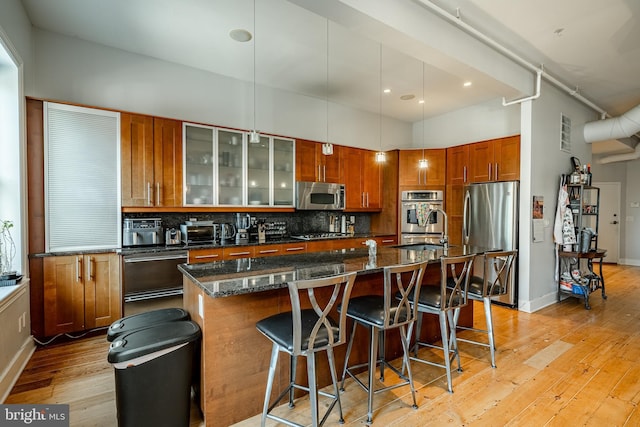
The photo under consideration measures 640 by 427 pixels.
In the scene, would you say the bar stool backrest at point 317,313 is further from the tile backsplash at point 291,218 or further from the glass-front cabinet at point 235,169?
the tile backsplash at point 291,218

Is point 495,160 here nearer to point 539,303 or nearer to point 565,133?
point 565,133

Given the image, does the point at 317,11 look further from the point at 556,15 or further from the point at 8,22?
the point at 8,22

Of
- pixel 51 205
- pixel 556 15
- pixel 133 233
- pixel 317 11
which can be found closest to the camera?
pixel 317 11

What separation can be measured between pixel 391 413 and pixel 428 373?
635 mm

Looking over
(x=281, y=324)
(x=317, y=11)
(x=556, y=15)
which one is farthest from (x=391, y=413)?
(x=556, y=15)

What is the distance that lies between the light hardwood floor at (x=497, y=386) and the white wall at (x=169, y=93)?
2.63 m

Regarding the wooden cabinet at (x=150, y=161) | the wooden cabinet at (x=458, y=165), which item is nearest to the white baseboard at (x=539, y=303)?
the wooden cabinet at (x=458, y=165)

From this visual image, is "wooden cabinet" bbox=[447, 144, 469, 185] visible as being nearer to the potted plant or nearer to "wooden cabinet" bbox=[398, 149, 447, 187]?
"wooden cabinet" bbox=[398, 149, 447, 187]

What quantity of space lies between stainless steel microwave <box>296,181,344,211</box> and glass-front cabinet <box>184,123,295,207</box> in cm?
14

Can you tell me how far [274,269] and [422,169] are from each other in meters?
3.93

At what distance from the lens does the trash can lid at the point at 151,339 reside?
61.1 inches

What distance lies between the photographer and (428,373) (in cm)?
249

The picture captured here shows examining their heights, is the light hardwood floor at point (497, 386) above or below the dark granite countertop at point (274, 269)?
below

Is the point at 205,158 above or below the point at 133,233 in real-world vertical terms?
above
